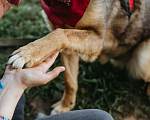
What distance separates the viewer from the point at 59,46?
6.57 ft

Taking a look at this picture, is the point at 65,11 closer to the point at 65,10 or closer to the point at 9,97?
the point at 65,10

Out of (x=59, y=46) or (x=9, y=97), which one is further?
(x=59, y=46)

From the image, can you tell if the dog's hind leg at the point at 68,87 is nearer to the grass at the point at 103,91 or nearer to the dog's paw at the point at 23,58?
the grass at the point at 103,91

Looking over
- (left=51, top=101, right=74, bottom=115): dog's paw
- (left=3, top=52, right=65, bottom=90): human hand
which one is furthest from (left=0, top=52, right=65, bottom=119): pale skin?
(left=51, top=101, right=74, bottom=115): dog's paw

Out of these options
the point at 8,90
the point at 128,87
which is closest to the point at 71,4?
the point at 8,90

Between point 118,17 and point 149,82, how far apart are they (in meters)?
1.27

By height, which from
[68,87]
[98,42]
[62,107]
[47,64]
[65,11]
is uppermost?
[65,11]

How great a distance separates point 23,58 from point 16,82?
0.74 ft

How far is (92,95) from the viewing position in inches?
123

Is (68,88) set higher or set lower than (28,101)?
higher

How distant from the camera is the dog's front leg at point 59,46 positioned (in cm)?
172

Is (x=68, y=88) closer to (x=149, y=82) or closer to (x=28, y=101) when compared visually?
(x=28, y=101)

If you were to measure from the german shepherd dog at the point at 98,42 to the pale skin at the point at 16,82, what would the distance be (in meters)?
0.07

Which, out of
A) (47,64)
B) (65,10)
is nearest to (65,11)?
(65,10)
